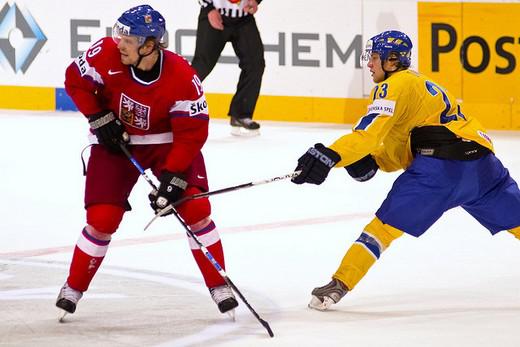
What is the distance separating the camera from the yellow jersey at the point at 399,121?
15.2ft

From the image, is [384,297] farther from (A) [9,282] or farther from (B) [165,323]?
(A) [9,282]

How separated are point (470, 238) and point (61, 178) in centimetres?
274

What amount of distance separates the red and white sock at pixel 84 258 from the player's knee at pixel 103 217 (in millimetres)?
60

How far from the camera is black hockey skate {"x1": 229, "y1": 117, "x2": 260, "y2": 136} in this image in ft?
31.0

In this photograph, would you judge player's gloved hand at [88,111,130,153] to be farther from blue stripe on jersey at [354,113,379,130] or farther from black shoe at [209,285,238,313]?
blue stripe on jersey at [354,113,379,130]

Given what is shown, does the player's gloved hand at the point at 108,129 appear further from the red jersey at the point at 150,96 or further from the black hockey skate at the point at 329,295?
the black hockey skate at the point at 329,295

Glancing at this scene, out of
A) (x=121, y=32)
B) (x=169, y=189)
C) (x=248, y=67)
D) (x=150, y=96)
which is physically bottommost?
(x=248, y=67)

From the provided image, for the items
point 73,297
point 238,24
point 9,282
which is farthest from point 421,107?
point 238,24

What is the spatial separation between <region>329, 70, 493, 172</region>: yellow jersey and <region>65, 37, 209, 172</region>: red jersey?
50 cm

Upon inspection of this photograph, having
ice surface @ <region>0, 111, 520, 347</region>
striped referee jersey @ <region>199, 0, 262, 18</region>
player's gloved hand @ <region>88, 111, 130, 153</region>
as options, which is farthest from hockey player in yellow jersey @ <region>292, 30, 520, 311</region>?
striped referee jersey @ <region>199, 0, 262, 18</region>

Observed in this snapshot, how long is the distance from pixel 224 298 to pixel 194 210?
1.07 ft

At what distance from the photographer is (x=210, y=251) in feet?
15.5

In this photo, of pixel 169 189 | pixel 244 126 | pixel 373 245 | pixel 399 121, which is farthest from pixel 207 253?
pixel 244 126

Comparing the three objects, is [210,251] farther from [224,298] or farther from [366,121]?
[366,121]
